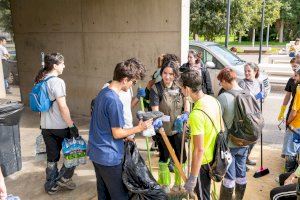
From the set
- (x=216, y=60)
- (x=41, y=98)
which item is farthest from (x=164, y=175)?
(x=216, y=60)

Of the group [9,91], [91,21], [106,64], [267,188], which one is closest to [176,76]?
[267,188]

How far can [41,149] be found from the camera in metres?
4.43

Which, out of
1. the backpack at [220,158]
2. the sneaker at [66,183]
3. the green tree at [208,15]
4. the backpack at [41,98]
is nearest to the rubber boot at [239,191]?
the backpack at [220,158]

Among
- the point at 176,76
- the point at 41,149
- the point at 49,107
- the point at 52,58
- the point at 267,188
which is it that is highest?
the point at 52,58

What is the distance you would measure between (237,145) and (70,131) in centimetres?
199

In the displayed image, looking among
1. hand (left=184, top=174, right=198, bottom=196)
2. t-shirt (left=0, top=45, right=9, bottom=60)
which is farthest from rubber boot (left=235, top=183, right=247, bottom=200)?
t-shirt (left=0, top=45, right=9, bottom=60)

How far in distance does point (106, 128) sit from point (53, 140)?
1.52m

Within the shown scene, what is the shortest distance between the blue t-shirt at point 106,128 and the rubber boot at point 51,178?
4.65ft

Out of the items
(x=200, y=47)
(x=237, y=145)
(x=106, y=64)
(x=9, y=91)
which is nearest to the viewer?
(x=237, y=145)

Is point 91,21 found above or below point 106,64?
Answer: above

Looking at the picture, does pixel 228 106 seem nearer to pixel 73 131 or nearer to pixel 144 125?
pixel 144 125

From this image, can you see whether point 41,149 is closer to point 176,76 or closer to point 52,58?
point 52,58

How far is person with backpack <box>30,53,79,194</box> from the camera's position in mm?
3777

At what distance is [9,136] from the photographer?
426 centimetres
